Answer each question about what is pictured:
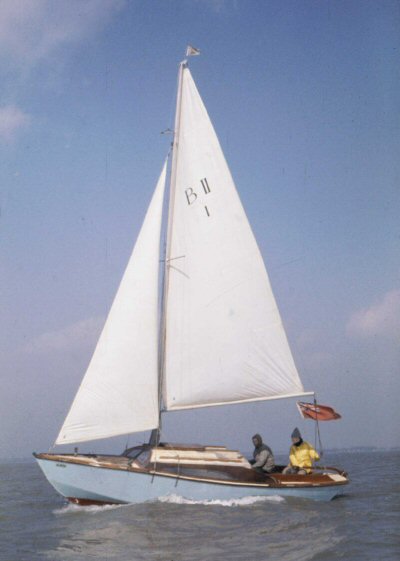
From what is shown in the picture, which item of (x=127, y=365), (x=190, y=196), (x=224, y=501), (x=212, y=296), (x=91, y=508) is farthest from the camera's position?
(x=190, y=196)

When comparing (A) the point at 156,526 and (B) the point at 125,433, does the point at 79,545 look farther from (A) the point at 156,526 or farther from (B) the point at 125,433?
(B) the point at 125,433

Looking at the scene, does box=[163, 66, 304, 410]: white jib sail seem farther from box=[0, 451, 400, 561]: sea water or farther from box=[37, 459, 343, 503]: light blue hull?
box=[0, 451, 400, 561]: sea water

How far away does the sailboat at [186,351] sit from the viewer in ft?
55.9

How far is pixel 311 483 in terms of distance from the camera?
1841 cm

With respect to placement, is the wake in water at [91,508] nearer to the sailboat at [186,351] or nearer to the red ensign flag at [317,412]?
the sailboat at [186,351]

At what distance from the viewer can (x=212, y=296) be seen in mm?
19812

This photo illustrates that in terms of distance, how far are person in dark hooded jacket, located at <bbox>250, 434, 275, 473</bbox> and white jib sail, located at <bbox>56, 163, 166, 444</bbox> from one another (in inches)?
138

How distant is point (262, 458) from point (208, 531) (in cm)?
498

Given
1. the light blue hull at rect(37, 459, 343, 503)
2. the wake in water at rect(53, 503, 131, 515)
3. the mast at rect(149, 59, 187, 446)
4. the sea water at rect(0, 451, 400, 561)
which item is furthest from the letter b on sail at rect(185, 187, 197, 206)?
the wake in water at rect(53, 503, 131, 515)

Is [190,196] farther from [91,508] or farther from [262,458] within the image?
[91,508]

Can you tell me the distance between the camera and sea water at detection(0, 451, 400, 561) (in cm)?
1225

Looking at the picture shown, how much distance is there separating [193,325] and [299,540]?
801 centimetres

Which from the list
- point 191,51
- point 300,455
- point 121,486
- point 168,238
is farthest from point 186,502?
point 191,51

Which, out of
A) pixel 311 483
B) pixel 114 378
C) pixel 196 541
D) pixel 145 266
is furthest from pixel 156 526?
pixel 145 266
